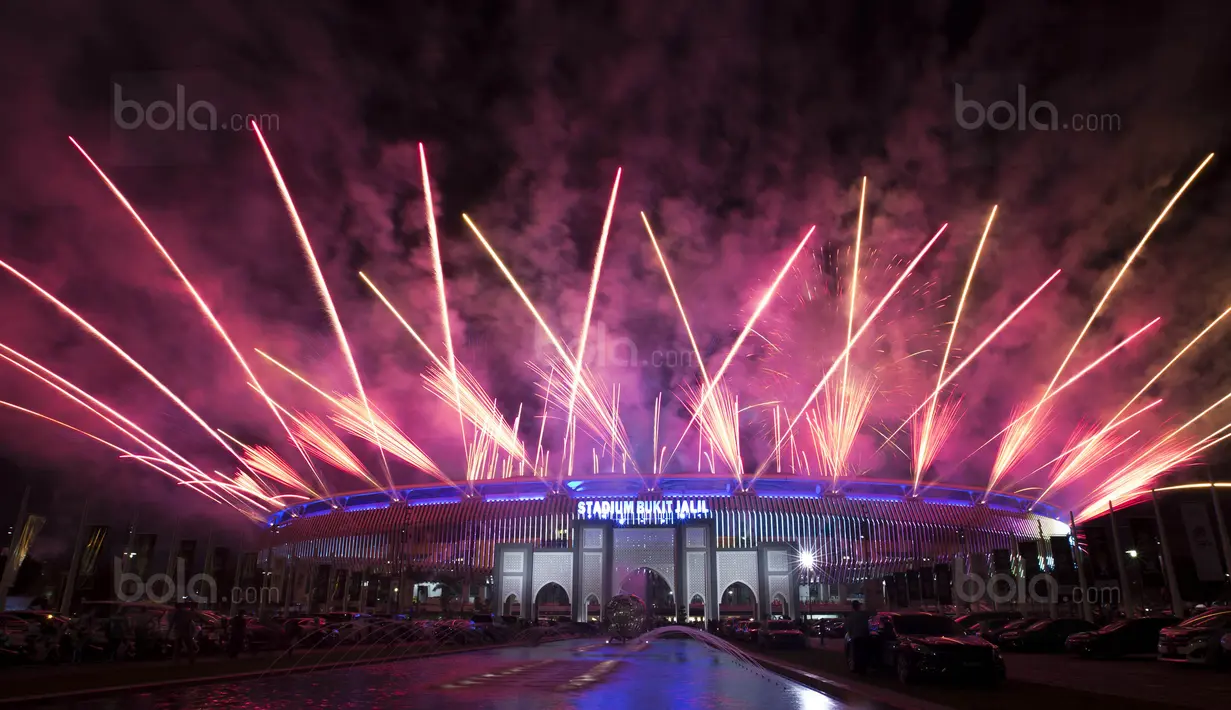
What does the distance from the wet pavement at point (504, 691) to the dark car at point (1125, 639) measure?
39.2 feet

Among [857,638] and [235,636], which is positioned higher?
[857,638]

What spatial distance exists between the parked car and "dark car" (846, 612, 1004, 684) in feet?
23.3

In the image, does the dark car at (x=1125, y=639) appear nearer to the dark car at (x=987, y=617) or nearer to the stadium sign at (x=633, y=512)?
the dark car at (x=987, y=617)

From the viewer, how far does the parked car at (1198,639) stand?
62.6ft

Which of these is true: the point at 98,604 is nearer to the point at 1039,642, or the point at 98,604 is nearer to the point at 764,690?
the point at 764,690

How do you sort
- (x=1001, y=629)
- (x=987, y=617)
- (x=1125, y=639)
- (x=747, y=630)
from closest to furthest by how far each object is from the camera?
(x=1125, y=639), (x=1001, y=629), (x=987, y=617), (x=747, y=630)

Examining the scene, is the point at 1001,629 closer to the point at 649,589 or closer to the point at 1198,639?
the point at 1198,639

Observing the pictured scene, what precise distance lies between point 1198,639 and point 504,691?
1737 centimetres

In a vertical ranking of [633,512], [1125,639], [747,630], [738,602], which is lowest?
[747,630]

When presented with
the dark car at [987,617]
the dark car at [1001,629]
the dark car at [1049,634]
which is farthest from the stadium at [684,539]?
the dark car at [1049,634]

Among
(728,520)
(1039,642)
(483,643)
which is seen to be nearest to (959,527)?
(728,520)

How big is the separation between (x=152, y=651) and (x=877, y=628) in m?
21.6

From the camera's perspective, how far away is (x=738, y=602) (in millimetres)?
69188

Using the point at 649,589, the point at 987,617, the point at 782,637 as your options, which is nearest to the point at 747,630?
the point at 782,637
